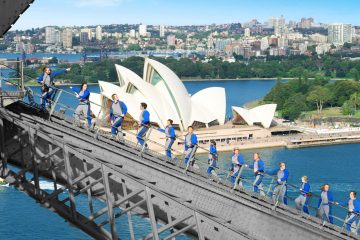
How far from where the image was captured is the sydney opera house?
31.2 meters

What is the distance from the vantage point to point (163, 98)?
106 feet

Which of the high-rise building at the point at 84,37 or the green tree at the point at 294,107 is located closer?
the green tree at the point at 294,107

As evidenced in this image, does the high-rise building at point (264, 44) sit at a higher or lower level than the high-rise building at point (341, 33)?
lower

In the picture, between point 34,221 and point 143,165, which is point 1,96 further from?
point 34,221

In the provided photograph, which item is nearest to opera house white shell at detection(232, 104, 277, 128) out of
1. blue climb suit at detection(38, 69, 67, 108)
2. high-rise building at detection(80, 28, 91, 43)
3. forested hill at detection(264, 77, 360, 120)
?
forested hill at detection(264, 77, 360, 120)

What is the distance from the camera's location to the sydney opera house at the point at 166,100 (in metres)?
31.2

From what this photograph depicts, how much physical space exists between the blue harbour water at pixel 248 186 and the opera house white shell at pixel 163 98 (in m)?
2.64

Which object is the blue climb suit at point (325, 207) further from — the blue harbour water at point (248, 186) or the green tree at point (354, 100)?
the green tree at point (354, 100)

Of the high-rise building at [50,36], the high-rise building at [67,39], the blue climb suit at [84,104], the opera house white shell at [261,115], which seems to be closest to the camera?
the blue climb suit at [84,104]

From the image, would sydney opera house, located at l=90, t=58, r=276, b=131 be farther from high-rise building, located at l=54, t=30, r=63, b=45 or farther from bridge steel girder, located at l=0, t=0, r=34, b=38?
high-rise building, located at l=54, t=30, r=63, b=45

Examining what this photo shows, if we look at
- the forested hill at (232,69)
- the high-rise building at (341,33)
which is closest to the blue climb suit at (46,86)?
the forested hill at (232,69)

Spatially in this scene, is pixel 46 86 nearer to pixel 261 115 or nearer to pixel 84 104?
pixel 84 104

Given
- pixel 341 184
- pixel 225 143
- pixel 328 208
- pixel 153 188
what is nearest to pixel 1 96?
pixel 153 188

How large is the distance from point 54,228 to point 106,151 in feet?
37.7
